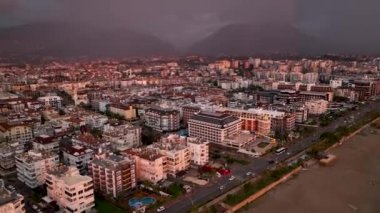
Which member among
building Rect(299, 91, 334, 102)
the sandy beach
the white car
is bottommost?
the sandy beach

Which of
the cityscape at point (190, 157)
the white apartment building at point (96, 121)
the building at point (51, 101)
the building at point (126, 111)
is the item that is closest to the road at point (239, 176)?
the cityscape at point (190, 157)

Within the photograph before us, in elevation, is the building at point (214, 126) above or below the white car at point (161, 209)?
above

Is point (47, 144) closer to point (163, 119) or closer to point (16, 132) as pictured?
point (16, 132)

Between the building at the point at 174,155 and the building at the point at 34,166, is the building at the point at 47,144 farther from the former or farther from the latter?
the building at the point at 174,155

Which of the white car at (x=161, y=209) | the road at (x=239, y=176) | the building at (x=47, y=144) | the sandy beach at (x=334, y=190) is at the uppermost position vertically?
the building at (x=47, y=144)

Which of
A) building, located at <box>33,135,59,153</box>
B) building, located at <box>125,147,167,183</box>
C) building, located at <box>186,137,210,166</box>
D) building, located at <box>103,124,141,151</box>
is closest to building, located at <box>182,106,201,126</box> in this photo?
building, located at <box>103,124,141,151</box>

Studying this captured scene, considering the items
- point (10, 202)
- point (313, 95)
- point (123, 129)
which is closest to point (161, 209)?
point (10, 202)

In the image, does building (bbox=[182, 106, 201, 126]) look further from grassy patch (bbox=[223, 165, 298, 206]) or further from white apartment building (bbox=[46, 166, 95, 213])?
white apartment building (bbox=[46, 166, 95, 213])
